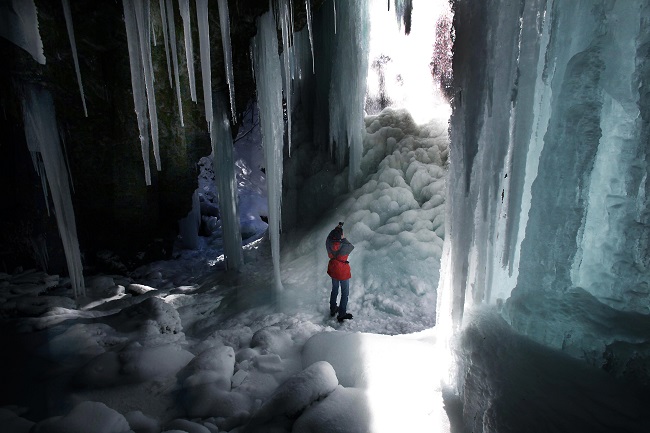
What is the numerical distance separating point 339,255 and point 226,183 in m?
4.37

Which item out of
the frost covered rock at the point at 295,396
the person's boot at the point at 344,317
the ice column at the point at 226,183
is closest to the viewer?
the frost covered rock at the point at 295,396

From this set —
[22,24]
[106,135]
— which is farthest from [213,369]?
[106,135]

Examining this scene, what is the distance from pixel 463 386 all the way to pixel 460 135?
194 centimetres

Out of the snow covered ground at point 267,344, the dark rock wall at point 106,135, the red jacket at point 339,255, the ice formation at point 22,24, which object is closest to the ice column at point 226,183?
the dark rock wall at point 106,135

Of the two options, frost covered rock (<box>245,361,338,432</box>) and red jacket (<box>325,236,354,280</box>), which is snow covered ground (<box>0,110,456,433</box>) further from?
red jacket (<box>325,236,354,280</box>)

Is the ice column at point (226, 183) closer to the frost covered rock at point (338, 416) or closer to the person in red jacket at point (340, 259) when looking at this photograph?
the person in red jacket at point (340, 259)

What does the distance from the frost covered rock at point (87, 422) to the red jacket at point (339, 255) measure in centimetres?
313

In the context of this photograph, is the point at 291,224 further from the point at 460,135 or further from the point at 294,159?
the point at 460,135

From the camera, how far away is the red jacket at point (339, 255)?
4.87 meters

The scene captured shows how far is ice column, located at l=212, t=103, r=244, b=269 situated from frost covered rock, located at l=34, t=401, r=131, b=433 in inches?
245

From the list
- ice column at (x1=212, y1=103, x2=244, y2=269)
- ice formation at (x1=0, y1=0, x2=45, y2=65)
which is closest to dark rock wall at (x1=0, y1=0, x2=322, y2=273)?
ice column at (x1=212, y1=103, x2=244, y2=269)

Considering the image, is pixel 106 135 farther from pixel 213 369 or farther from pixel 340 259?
pixel 213 369

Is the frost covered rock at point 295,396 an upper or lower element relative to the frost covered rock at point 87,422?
lower

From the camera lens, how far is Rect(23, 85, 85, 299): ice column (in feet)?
19.7
